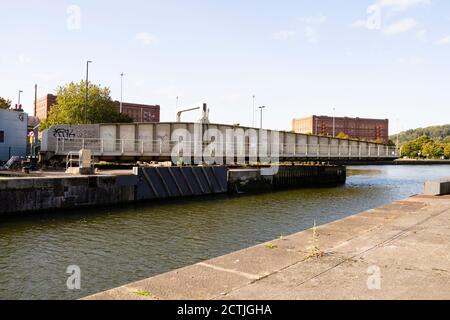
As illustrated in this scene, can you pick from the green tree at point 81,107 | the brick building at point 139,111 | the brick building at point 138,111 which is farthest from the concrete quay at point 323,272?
the brick building at point 139,111

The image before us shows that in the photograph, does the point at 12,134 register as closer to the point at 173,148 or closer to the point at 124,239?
the point at 173,148

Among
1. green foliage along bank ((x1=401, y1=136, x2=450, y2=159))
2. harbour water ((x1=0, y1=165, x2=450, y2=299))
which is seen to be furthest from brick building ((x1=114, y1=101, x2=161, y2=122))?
harbour water ((x1=0, y1=165, x2=450, y2=299))

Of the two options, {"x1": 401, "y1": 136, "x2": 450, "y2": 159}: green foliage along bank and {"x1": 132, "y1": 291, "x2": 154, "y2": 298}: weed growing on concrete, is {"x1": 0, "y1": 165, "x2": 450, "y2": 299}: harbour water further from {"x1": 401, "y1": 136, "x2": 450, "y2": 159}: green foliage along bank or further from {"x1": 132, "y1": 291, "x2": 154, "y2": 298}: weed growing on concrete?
{"x1": 401, "y1": 136, "x2": 450, "y2": 159}: green foliage along bank

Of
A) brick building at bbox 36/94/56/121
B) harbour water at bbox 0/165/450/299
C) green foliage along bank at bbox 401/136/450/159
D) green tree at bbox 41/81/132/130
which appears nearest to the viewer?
harbour water at bbox 0/165/450/299

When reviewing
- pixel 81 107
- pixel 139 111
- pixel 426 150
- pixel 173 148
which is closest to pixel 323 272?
pixel 173 148

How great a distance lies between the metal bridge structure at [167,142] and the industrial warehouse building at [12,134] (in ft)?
9.04

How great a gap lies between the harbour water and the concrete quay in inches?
145

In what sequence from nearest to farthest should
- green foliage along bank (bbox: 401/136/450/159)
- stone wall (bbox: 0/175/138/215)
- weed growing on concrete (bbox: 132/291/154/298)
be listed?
1. weed growing on concrete (bbox: 132/291/154/298)
2. stone wall (bbox: 0/175/138/215)
3. green foliage along bank (bbox: 401/136/450/159)

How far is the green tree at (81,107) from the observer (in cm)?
6956

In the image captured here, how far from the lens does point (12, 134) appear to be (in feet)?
116

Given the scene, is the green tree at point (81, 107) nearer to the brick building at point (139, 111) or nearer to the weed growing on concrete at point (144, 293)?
the weed growing on concrete at point (144, 293)

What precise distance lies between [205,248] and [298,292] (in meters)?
8.00

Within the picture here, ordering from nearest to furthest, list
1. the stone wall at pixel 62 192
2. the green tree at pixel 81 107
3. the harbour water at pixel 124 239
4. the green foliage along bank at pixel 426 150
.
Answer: the harbour water at pixel 124 239 < the stone wall at pixel 62 192 < the green tree at pixel 81 107 < the green foliage along bank at pixel 426 150

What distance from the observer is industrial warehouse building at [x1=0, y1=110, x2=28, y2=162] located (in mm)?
34688
